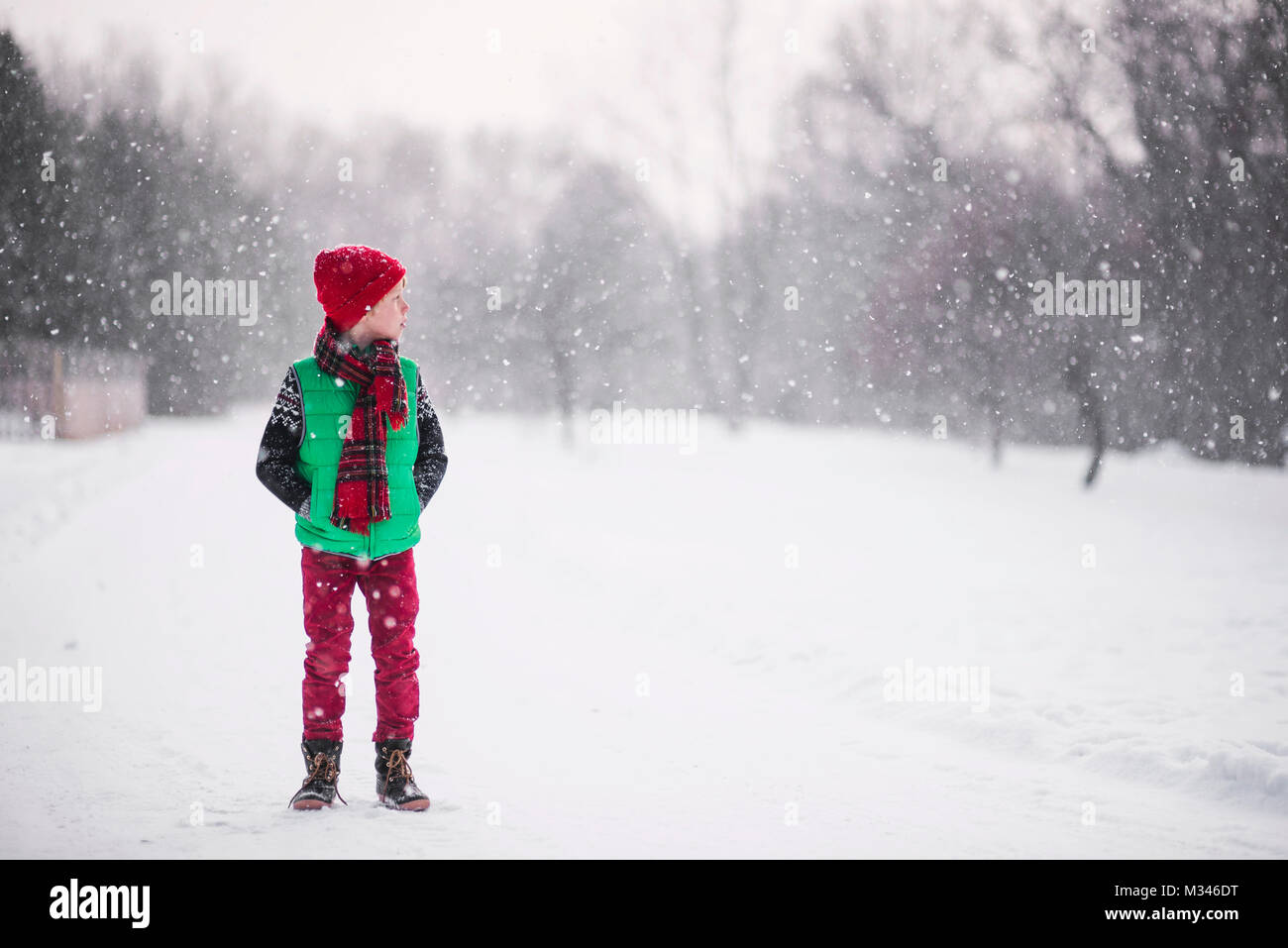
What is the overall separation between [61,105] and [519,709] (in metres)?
20.6

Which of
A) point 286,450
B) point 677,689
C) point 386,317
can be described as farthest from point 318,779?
point 677,689

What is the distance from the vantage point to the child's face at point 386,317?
3148mm

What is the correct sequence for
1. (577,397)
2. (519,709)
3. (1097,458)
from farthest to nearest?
1. (577,397)
2. (1097,458)
3. (519,709)

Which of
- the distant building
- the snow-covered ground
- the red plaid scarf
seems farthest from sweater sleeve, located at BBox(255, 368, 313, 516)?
the distant building

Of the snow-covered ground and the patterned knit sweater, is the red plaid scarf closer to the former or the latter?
the patterned knit sweater

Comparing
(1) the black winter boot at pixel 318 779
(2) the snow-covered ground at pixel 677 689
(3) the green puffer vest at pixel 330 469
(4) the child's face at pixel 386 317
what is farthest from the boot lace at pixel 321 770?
(4) the child's face at pixel 386 317

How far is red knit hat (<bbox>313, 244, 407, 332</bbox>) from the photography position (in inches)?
123

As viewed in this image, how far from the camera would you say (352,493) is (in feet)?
9.88

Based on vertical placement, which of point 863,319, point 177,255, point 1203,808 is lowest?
point 1203,808

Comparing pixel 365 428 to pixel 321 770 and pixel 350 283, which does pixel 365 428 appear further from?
pixel 321 770

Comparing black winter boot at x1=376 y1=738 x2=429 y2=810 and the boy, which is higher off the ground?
the boy
